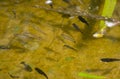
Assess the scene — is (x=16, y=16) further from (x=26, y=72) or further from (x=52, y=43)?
(x=26, y=72)

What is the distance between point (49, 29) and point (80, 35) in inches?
10.2

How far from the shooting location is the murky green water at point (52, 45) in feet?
4.97

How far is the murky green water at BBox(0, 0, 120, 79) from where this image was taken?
1516 millimetres

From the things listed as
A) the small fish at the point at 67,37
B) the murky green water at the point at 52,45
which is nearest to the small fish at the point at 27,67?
the murky green water at the point at 52,45

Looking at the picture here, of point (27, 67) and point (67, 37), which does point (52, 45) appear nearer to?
point (67, 37)

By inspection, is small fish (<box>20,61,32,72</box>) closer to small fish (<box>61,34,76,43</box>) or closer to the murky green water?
the murky green water

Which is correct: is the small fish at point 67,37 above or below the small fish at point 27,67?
above

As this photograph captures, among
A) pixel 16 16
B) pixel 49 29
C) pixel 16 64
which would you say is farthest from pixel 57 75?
pixel 16 16

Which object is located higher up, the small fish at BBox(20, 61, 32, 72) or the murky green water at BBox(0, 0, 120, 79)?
the murky green water at BBox(0, 0, 120, 79)

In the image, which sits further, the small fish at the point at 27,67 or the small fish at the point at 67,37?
the small fish at the point at 67,37

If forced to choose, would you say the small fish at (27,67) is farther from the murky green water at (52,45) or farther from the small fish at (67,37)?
the small fish at (67,37)

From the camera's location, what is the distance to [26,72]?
4.97ft

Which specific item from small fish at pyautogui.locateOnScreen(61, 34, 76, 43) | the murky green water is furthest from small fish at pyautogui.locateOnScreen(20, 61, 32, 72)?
small fish at pyautogui.locateOnScreen(61, 34, 76, 43)

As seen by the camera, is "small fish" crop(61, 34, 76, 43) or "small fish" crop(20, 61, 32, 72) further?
"small fish" crop(61, 34, 76, 43)
